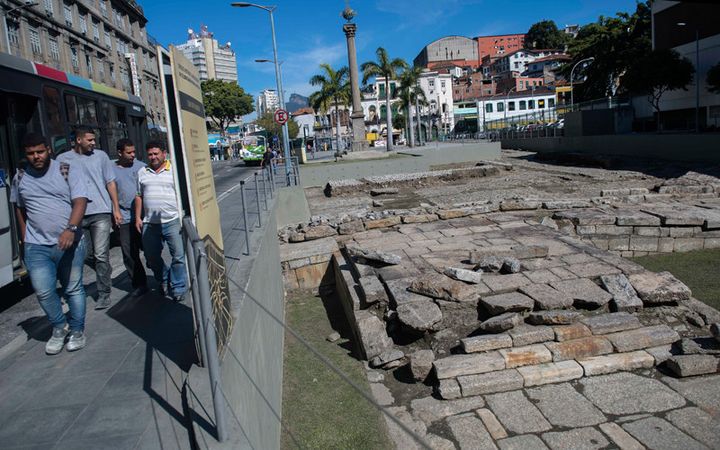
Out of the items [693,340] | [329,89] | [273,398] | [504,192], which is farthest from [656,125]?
[273,398]

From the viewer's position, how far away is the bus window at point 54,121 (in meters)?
8.02

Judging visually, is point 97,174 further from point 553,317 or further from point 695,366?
point 695,366

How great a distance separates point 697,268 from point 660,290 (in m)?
3.14

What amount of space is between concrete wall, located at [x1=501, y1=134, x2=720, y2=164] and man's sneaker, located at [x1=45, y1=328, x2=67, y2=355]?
25407mm

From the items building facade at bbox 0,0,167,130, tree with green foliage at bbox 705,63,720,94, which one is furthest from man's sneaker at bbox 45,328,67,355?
tree with green foliage at bbox 705,63,720,94

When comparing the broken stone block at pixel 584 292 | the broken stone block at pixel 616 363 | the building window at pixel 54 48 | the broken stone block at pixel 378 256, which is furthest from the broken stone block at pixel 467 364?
the building window at pixel 54 48

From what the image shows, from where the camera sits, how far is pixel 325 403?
18.7 feet

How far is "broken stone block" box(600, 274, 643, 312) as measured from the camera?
6.73m

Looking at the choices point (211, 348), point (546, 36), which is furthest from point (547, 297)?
point (546, 36)

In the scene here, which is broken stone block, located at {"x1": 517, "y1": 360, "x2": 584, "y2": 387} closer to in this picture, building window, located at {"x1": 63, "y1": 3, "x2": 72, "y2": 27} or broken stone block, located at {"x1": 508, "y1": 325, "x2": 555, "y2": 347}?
broken stone block, located at {"x1": 508, "y1": 325, "x2": 555, "y2": 347}

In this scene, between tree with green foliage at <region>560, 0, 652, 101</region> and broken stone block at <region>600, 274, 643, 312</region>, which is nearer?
broken stone block at <region>600, 274, 643, 312</region>

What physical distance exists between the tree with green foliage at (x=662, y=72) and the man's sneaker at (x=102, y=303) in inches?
1414

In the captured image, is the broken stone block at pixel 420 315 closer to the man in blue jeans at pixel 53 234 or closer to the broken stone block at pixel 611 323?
the broken stone block at pixel 611 323

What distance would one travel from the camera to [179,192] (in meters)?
3.48
